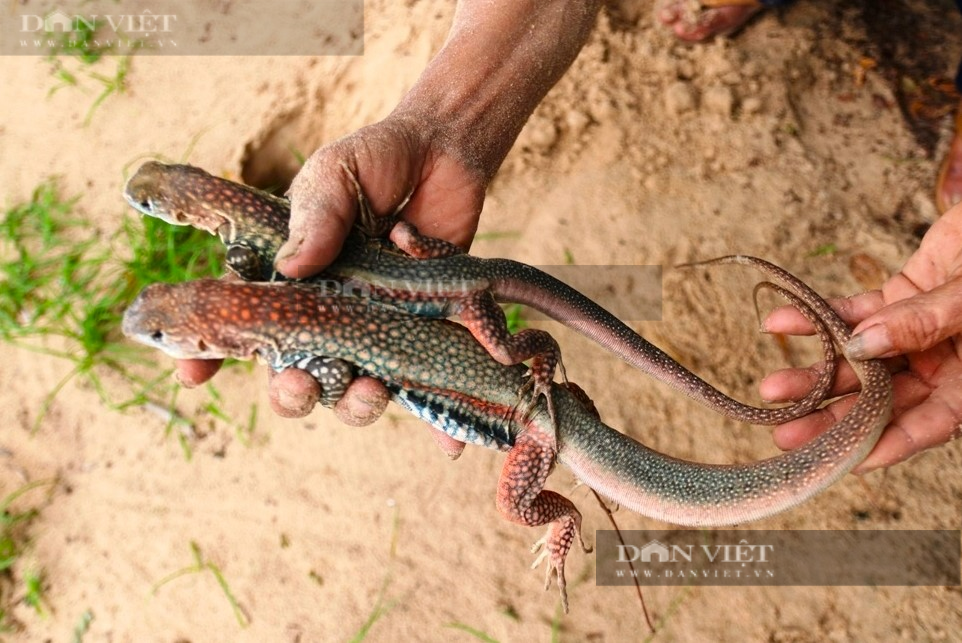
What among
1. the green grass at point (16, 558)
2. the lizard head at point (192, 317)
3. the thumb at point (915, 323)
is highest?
the thumb at point (915, 323)

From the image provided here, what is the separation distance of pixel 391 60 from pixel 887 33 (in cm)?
386

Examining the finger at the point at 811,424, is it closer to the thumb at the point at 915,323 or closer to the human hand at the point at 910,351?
the human hand at the point at 910,351

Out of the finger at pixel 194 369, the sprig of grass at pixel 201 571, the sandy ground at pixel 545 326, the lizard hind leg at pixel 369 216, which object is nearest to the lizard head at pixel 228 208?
the lizard hind leg at pixel 369 216

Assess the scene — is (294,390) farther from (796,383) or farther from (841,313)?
(841,313)

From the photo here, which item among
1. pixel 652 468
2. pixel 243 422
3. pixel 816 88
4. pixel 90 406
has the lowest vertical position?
pixel 90 406

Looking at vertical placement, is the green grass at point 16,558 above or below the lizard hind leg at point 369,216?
below

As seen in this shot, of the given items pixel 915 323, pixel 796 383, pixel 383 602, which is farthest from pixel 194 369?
pixel 915 323

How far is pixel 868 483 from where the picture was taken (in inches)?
153

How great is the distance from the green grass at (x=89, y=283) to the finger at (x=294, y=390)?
5.10ft

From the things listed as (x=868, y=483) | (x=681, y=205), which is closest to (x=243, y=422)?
(x=681, y=205)

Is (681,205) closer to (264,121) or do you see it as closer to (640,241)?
(640,241)

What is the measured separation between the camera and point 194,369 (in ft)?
10.2

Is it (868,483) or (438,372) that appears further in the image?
(868,483)

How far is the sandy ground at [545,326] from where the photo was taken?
12.6ft
